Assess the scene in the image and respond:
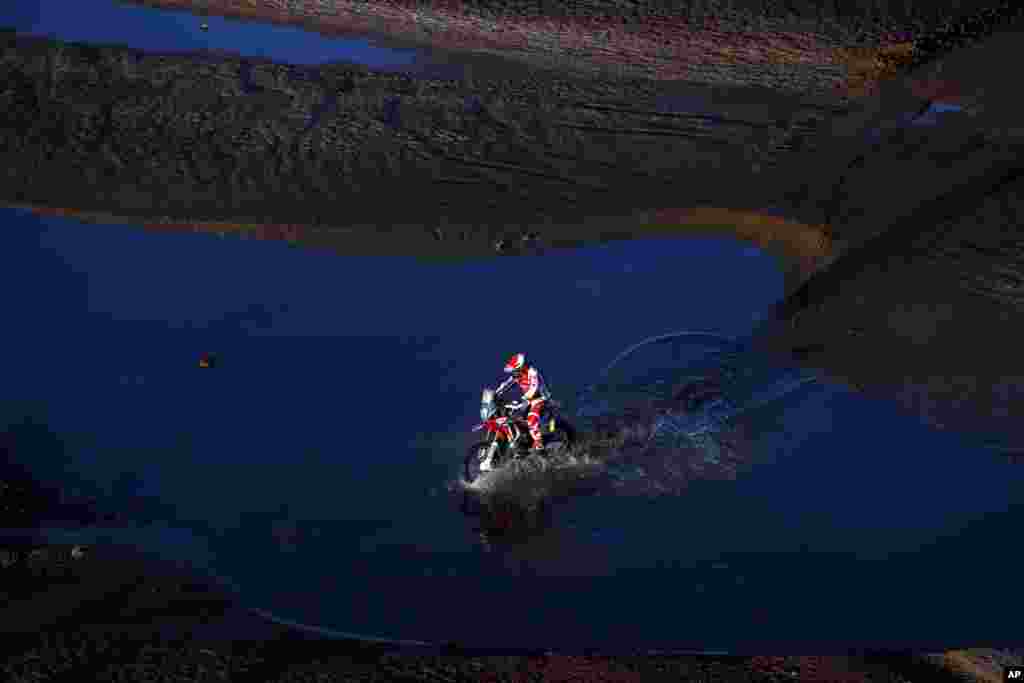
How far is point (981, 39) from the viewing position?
2552cm

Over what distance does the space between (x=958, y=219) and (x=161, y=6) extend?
19370mm

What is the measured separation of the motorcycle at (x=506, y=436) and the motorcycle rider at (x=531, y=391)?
75 millimetres

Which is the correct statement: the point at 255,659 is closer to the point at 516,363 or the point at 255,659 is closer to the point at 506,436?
the point at 506,436

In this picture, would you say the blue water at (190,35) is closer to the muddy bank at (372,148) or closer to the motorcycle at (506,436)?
the muddy bank at (372,148)

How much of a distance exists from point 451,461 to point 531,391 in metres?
1.56

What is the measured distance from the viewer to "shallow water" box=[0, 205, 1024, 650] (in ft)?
40.2

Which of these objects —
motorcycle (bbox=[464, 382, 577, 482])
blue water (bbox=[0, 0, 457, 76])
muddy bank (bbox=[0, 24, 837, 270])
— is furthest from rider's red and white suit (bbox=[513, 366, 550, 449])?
blue water (bbox=[0, 0, 457, 76])

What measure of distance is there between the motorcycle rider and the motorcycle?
75 millimetres

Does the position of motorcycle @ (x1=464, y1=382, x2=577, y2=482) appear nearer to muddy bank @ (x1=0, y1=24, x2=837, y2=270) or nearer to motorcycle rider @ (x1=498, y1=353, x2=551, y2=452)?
motorcycle rider @ (x1=498, y1=353, x2=551, y2=452)

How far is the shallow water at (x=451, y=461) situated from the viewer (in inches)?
482

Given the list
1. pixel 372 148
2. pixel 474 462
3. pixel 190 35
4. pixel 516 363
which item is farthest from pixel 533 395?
pixel 190 35

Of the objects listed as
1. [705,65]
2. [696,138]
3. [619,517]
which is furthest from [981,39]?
[619,517]

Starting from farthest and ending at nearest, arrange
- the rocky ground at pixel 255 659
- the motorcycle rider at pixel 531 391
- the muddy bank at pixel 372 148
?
1. the muddy bank at pixel 372 148
2. the motorcycle rider at pixel 531 391
3. the rocky ground at pixel 255 659

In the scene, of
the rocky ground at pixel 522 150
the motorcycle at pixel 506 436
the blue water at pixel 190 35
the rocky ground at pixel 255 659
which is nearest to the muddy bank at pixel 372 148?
the rocky ground at pixel 522 150
